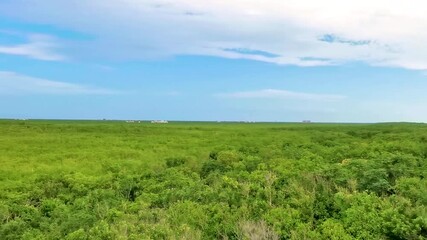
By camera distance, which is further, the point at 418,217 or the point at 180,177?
the point at 180,177

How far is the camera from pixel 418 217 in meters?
9.56

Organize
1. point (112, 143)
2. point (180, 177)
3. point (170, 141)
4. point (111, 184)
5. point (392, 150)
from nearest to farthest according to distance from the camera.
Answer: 1. point (180, 177)
2. point (111, 184)
3. point (392, 150)
4. point (112, 143)
5. point (170, 141)

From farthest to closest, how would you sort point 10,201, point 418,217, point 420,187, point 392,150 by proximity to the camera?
point 392,150, point 10,201, point 420,187, point 418,217

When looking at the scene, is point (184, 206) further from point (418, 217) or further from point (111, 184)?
point (111, 184)

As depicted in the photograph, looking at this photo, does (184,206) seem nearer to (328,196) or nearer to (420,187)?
(328,196)

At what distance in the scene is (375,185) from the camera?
43.6ft

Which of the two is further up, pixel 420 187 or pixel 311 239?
pixel 420 187

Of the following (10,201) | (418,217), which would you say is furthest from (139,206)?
(418,217)

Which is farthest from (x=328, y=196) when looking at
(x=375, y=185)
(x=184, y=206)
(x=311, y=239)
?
(x=184, y=206)

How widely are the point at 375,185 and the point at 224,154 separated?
13.2 m

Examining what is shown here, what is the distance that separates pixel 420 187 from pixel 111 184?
12.7 metres

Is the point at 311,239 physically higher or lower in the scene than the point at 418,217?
lower

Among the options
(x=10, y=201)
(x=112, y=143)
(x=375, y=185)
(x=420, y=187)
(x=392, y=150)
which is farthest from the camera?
(x=112, y=143)

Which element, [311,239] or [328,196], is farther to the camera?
[328,196]
